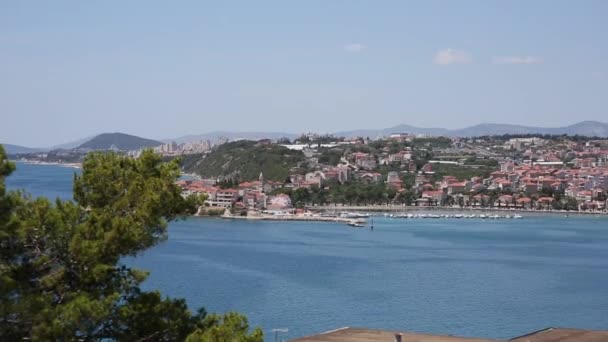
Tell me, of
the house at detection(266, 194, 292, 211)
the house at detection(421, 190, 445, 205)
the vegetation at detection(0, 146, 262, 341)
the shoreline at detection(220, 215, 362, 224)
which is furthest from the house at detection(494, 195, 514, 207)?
the vegetation at detection(0, 146, 262, 341)

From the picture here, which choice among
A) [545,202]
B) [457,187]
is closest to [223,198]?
[457,187]

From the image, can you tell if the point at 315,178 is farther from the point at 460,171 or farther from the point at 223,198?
the point at 460,171

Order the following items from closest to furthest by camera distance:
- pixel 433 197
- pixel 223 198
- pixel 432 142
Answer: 1. pixel 223 198
2. pixel 433 197
3. pixel 432 142

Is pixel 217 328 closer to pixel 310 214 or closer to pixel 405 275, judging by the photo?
pixel 405 275

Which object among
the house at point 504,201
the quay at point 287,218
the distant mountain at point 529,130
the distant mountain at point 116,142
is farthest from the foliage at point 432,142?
the distant mountain at point 529,130

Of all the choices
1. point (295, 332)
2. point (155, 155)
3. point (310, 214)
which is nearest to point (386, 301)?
point (295, 332)

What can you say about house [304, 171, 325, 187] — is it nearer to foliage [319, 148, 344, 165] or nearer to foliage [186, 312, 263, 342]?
foliage [319, 148, 344, 165]
